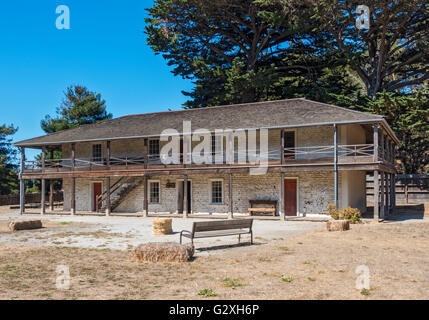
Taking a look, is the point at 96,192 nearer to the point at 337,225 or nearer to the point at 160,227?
the point at 160,227

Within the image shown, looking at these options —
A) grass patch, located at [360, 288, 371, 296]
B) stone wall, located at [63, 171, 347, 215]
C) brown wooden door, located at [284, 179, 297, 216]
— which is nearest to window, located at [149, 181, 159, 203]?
stone wall, located at [63, 171, 347, 215]

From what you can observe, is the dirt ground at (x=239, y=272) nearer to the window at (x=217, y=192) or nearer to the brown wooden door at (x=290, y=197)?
the brown wooden door at (x=290, y=197)

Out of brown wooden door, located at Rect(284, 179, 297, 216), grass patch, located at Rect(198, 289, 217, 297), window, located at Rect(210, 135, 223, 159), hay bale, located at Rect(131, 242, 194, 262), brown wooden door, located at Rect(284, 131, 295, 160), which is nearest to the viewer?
grass patch, located at Rect(198, 289, 217, 297)

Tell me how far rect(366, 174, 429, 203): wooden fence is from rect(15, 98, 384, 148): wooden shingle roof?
11492 mm

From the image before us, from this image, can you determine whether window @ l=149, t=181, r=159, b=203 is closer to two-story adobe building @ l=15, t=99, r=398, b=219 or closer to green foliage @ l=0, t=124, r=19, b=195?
two-story adobe building @ l=15, t=99, r=398, b=219

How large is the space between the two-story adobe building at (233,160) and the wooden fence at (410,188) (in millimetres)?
5966

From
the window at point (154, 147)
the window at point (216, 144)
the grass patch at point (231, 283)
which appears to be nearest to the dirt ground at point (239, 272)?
the grass patch at point (231, 283)

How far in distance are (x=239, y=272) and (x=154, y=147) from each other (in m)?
19.4

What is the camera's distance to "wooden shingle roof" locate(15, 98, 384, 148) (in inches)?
821
